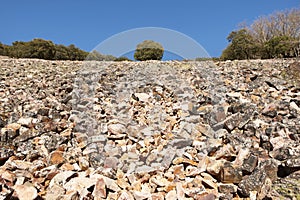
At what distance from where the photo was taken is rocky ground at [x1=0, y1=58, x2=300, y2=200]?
7.39 feet

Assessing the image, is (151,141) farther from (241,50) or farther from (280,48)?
(241,50)

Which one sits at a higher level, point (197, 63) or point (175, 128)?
point (197, 63)

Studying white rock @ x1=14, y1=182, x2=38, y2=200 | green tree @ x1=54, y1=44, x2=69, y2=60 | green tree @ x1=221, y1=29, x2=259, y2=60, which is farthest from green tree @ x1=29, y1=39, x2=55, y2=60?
white rock @ x1=14, y1=182, x2=38, y2=200

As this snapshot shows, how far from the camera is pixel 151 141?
3172mm

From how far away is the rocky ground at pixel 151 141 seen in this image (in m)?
2.25

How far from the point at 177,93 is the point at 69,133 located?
238cm

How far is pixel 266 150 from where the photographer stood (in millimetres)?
2746

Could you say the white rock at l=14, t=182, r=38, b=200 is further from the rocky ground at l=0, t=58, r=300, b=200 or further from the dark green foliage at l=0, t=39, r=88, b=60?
the dark green foliage at l=0, t=39, r=88, b=60

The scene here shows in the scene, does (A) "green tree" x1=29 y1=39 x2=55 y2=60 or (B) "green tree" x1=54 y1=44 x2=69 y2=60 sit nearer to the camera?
(A) "green tree" x1=29 y1=39 x2=55 y2=60

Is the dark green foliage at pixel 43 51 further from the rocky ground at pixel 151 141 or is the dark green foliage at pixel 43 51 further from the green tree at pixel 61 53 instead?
the rocky ground at pixel 151 141

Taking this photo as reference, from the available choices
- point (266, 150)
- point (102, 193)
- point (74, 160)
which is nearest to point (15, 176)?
point (74, 160)

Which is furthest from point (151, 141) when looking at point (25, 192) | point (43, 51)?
point (43, 51)

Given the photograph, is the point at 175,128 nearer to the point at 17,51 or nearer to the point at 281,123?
the point at 281,123

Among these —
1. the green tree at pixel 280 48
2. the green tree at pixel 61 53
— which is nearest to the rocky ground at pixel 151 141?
the green tree at pixel 280 48
